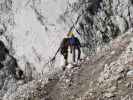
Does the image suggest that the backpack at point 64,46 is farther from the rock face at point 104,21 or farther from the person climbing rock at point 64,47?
the rock face at point 104,21

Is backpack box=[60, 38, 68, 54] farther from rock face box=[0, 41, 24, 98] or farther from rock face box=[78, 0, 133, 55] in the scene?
rock face box=[0, 41, 24, 98]

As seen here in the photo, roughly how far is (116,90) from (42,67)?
194 inches

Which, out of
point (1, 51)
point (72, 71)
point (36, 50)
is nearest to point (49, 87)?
point (72, 71)

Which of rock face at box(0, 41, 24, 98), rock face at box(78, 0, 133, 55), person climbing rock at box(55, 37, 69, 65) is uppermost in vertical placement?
rock face at box(78, 0, 133, 55)

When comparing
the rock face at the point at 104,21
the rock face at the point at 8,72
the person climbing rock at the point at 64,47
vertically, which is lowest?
the rock face at the point at 8,72

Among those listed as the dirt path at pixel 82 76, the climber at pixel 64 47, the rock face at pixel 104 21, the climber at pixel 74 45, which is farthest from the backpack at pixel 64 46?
the dirt path at pixel 82 76

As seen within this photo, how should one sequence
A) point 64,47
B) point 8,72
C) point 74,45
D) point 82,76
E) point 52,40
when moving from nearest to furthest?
point 82,76 → point 74,45 → point 64,47 → point 52,40 → point 8,72

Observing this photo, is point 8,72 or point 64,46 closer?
point 64,46

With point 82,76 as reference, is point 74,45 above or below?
above

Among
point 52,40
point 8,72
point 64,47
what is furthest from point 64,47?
point 8,72

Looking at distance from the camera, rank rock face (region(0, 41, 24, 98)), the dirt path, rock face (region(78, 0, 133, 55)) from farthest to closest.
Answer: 1. rock face (region(0, 41, 24, 98))
2. rock face (region(78, 0, 133, 55))
3. the dirt path

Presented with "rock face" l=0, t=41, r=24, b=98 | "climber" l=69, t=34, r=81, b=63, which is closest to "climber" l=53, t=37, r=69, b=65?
"climber" l=69, t=34, r=81, b=63

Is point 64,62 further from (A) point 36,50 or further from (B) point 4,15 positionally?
(B) point 4,15

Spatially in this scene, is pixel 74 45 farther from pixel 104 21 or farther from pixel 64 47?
pixel 104 21
